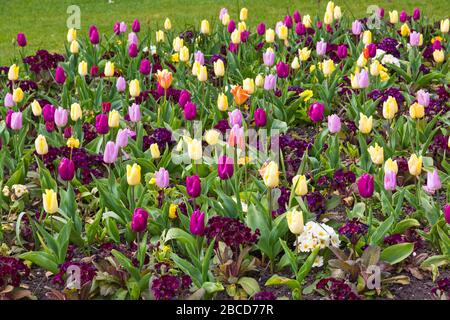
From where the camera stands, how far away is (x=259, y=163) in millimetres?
5012

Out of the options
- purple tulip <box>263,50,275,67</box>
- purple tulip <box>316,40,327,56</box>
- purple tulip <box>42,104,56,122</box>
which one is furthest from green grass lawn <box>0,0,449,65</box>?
purple tulip <box>42,104,56,122</box>

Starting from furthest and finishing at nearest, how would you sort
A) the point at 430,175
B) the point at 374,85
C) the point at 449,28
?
the point at 449,28
the point at 374,85
the point at 430,175

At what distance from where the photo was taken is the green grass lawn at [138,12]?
34.7ft

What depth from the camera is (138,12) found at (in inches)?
456

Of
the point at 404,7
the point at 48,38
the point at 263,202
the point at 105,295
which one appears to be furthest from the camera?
the point at 404,7

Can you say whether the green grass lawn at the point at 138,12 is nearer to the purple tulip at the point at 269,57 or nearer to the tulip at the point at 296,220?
the purple tulip at the point at 269,57

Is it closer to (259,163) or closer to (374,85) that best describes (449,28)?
(374,85)

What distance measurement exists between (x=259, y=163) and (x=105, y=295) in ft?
4.93

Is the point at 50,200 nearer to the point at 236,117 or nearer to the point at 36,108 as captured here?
the point at 236,117

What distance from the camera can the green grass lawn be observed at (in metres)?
10.6

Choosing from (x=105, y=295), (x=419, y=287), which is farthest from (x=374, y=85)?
(x=105, y=295)

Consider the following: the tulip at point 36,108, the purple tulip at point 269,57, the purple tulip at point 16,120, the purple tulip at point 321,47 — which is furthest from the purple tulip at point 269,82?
the purple tulip at point 16,120

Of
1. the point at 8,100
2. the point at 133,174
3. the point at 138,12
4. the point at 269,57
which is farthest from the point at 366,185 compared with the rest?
the point at 138,12

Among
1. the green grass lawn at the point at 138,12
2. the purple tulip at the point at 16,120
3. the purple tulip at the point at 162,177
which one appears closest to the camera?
the purple tulip at the point at 162,177
